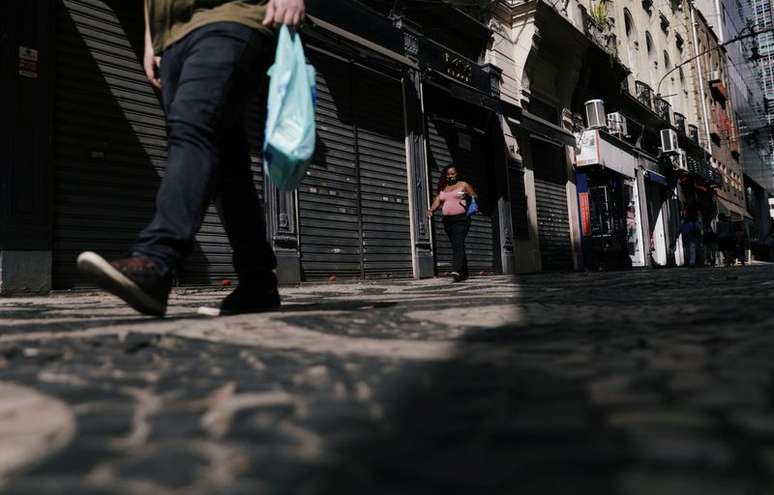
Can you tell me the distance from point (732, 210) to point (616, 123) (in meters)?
20.5

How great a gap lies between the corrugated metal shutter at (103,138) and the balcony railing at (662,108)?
20.0 m

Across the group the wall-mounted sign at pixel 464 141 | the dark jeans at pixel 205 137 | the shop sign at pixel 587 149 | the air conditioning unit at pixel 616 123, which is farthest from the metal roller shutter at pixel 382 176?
the air conditioning unit at pixel 616 123

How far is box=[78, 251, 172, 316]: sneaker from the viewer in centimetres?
193

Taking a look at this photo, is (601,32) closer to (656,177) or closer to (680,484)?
(656,177)

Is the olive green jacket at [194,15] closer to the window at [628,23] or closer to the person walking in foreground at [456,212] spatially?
the person walking in foreground at [456,212]

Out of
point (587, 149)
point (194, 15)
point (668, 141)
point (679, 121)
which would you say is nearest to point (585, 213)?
point (587, 149)

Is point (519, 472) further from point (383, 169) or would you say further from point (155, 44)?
point (383, 169)

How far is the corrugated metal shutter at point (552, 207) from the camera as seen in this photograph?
14703 mm

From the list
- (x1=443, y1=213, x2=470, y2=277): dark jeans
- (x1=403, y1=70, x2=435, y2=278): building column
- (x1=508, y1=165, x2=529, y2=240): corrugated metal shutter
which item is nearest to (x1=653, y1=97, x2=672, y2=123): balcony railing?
(x1=508, y1=165, x2=529, y2=240): corrugated metal shutter

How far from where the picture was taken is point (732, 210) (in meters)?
A: 34.8

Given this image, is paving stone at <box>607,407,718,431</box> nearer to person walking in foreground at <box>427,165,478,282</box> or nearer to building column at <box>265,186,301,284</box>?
building column at <box>265,186,301,284</box>

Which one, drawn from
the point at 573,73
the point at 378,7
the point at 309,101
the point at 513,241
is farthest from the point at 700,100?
the point at 309,101

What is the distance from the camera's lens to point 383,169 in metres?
10.2

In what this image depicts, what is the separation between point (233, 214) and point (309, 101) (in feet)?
1.89
